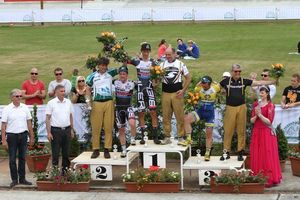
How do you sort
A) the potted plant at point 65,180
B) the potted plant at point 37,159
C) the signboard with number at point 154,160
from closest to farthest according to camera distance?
the potted plant at point 65,180 → the signboard with number at point 154,160 → the potted plant at point 37,159

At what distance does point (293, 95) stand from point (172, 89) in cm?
299

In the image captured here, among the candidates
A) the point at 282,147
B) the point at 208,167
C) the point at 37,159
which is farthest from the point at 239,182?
the point at 37,159

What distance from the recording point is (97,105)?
45.4 ft

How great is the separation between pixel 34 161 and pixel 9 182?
85 centimetres

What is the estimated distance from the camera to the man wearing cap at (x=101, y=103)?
1380 cm

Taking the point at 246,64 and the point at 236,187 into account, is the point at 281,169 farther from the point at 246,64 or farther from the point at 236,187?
the point at 246,64

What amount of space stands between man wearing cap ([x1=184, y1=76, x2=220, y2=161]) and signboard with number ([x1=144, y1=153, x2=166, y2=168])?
825mm

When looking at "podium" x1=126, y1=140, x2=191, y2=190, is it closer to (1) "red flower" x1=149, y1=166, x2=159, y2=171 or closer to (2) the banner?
(1) "red flower" x1=149, y1=166, x2=159, y2=171

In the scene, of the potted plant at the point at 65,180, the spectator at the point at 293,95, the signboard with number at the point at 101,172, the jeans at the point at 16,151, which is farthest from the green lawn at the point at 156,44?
the potted plant at the point at 65,180

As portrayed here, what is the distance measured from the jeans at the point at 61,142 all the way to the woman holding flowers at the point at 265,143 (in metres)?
3.49

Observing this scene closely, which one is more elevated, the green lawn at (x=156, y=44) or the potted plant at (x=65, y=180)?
the green lawn at (x=156, y=44)

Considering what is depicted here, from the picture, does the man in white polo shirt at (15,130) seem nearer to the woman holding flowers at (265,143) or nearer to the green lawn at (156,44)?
the woman holding flowers at (265,143)

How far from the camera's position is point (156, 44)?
3712 centimetres

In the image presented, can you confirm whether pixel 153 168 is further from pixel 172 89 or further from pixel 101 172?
pixel 172 89
